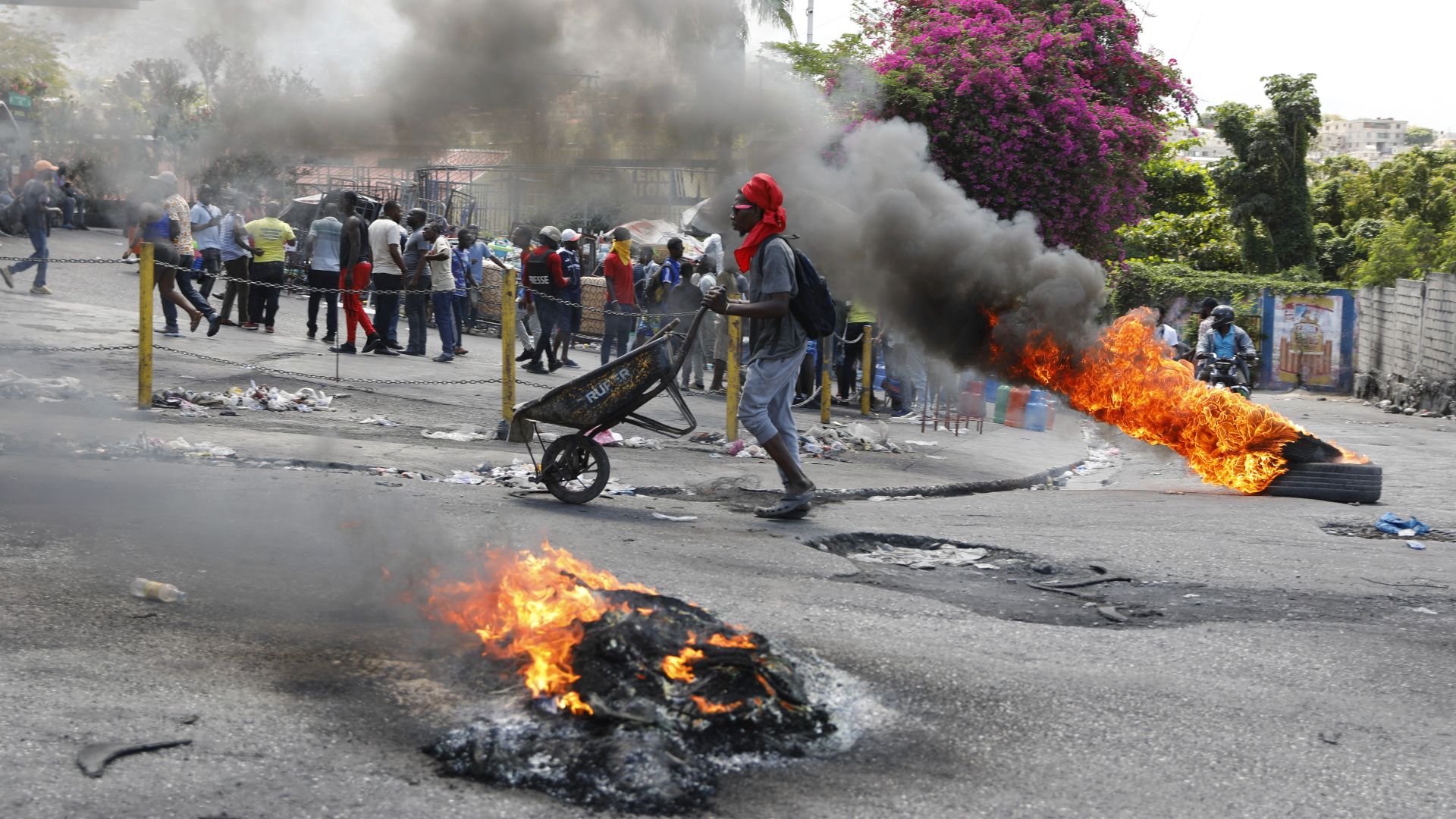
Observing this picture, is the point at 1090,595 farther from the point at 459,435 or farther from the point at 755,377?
the point at 459,435

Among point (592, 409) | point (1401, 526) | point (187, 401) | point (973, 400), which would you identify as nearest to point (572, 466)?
point (592, 409)

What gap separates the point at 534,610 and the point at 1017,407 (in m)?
9.94

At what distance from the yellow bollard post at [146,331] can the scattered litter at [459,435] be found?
6.72 feet

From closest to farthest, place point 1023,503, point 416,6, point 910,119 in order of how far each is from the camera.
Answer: point 416,6 → point 1023,503 → point 910,119

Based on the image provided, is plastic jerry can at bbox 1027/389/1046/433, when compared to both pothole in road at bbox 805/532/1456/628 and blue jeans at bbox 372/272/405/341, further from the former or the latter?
pothole in road at bbox 805/532/1456/628

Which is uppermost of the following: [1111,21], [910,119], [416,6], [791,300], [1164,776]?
[1111,21]

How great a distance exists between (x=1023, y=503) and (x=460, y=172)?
4.21m

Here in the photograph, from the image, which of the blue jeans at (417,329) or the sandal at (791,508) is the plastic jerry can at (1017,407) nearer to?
the blue jeans at (417,329)

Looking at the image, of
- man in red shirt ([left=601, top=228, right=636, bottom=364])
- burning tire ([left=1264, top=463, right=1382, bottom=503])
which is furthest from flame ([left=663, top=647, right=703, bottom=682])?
man in red shirt ([left=601, top=228, right=636, bottom=364])

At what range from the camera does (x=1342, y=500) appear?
8.98 m

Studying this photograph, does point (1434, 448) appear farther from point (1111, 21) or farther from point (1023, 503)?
point (1023, 503)

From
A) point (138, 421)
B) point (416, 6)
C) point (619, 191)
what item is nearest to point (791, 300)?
point (619, 191)

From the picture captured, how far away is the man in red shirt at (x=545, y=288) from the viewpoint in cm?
1391

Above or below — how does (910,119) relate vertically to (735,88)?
above
